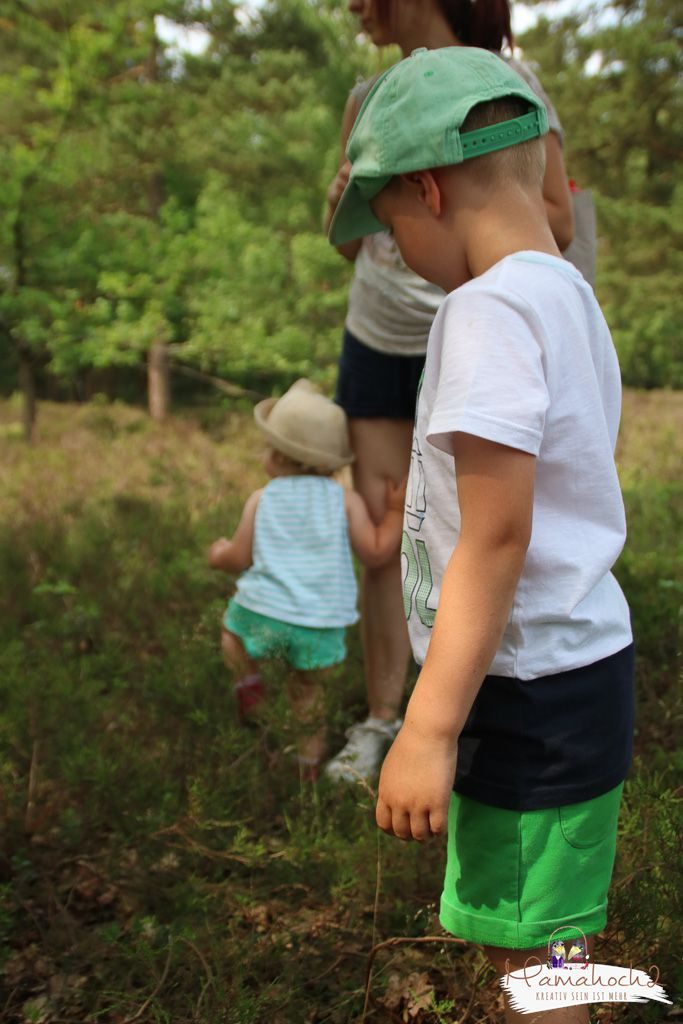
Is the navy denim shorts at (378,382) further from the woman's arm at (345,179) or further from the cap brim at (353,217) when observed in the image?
the cap brim at (353,217)

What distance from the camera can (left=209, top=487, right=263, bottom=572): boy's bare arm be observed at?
3375mm

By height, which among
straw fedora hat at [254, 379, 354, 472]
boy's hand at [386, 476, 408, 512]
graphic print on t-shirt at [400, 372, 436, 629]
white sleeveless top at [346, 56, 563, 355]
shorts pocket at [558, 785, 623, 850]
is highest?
white sleeveless top at [346, 56, 563, 355]

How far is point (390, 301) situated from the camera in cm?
292

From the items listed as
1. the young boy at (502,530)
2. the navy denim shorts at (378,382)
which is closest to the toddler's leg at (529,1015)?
the young boy at (502,530)

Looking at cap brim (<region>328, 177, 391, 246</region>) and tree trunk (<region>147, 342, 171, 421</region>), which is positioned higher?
cap brim (<region>328, 177, 391, 246</region>)

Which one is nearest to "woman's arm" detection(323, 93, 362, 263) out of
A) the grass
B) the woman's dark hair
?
the woman's dark hair

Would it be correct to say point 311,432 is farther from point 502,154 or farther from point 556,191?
point 502,154

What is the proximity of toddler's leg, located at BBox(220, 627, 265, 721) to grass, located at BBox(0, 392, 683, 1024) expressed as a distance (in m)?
0.07

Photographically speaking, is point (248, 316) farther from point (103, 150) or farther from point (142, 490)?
point (142, 490)

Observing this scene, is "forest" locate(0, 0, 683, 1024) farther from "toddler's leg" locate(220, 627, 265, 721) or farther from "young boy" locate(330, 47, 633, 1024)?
"young boy" locate(330, 47, 633, 1024)

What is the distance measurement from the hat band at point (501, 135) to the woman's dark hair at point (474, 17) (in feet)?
4.00

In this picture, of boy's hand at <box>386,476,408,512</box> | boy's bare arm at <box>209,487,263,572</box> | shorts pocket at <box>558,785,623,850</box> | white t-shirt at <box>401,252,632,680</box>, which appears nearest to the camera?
white t-shirt at <box>401,252,632,680</box>

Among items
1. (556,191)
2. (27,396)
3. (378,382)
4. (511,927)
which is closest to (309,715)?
(378,382)

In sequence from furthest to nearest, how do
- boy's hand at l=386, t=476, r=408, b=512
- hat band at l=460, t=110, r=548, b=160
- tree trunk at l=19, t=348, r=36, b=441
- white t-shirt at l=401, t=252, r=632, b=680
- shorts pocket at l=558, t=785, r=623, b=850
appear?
tree trunk at l=19, t=348, r=36, b=441, boy's hand at l=386, t=476, r=408, b=512, shorts pocket at l=558, t=785, r=623, b=850, hat band at l=460, t=110, r=548, b=160, white t-shirt at l=401, t=252, r=632, b=680
